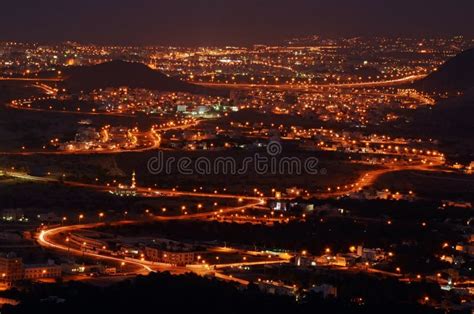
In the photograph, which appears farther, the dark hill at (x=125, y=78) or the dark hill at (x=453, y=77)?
the dark hill at (x=453, y=77)

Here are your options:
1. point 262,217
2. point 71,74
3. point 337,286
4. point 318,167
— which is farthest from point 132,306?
point 71,74

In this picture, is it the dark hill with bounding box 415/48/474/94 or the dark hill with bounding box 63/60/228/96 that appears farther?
the dark hill with bounding box 415/48/474/94

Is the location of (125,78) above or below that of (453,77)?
below

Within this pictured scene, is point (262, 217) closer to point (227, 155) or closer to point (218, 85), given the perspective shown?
point (227, 155)

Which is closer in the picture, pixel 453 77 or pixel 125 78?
pixel 125 78
